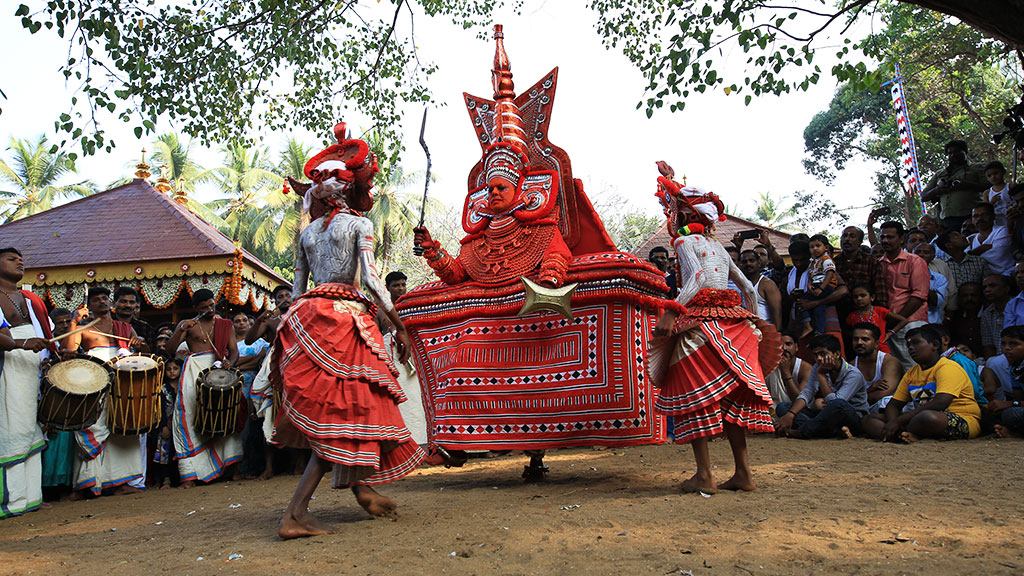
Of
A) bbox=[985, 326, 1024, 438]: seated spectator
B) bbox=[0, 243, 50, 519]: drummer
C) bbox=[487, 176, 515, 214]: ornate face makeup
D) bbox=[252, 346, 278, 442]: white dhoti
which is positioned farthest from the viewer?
bbox=[252, 346, 278, 442]: white dhoti

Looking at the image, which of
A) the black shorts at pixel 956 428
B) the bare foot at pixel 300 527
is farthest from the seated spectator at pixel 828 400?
the bare foot at pixel 300 527

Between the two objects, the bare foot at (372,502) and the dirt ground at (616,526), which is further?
the bare foot at (372,502)

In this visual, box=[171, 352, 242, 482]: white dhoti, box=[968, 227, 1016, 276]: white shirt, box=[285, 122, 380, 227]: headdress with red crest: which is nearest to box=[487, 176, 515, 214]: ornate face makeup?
box=[285, 122, 380, 227]: headdress with red crest

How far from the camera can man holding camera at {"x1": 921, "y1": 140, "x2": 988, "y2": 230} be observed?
9.91 meters

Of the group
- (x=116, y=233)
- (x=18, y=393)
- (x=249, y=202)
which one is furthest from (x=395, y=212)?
(x=18, y=393)

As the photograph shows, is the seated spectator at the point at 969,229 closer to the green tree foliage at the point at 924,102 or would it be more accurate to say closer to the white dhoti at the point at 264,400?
the green tree foliage at the point at 924,102

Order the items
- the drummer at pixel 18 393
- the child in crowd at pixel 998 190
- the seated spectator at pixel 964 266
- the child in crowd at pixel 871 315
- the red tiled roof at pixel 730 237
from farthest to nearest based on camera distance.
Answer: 1. the red tiled roof at pixel 730 237
2. the child in crowd at pixel 998 190
3. the seated spectator at pixel 964 266
4. the child in crowd at pixel 871 315
5. the drummer at pixel 18 393

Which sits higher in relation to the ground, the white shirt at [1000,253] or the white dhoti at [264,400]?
the white shirt at [1000,253]

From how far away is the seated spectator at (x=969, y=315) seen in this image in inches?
314

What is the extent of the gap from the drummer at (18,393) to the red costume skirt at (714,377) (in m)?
4.85

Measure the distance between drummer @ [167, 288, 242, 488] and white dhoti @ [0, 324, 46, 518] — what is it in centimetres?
137

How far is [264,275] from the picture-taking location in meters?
14.3

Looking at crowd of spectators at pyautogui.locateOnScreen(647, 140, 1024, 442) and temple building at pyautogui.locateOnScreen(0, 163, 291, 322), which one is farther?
temple building at pyautogui.locateOnScreen(0, 163, 291, 322)

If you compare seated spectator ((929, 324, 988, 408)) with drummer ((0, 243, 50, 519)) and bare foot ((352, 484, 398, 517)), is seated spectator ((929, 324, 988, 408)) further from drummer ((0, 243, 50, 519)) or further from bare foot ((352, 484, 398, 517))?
drummer ((0, 243, 50, 519))
